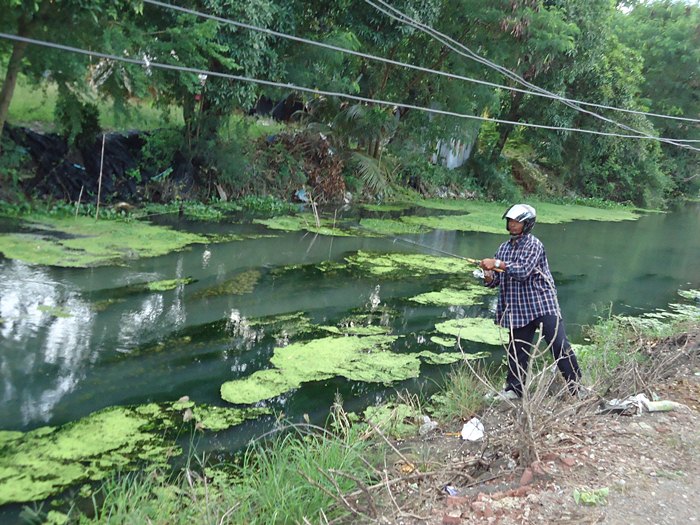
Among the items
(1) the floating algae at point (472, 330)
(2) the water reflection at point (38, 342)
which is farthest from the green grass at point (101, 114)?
(1) the floating algae at point (472, 330)

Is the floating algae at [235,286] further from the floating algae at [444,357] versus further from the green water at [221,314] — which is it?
the floating algae at [444,357]

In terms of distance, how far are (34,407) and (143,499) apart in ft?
5.40

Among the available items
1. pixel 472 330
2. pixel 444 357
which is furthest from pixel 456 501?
pixel 472 330

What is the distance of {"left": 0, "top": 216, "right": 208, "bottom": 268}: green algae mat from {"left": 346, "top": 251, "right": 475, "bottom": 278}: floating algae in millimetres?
2393

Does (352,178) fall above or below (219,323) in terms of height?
above

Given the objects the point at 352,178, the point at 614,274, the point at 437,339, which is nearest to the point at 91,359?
the point at 437,339

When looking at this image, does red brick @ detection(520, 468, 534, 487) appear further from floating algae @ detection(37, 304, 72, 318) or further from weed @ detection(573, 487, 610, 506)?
floating algae @ detection(37, 304, 72, 318)

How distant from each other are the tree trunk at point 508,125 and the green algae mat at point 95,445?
1537cm

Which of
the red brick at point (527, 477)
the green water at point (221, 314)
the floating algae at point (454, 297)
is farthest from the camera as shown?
the floating algae at point (454, 297)

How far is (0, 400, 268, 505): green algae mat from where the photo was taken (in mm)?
3268

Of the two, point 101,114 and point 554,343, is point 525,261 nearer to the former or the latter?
point 554,343

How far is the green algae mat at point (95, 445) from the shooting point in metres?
3.27

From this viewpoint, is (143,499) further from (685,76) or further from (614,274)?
(685,76)

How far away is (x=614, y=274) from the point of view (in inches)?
407
